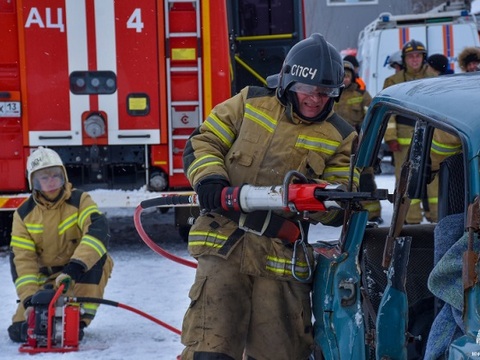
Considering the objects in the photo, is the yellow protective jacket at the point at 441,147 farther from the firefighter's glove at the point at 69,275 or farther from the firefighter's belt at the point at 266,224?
the firefighter's glove at the point at 69,275

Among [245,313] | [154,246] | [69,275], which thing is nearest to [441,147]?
[245,313]

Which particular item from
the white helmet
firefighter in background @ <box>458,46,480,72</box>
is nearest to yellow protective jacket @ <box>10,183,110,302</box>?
the white helmet

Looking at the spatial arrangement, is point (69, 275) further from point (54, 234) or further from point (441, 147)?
point (441, 147)

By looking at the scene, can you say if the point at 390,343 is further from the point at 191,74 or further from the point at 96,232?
the point at 191,74

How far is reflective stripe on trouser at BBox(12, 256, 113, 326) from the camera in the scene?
6012 mm

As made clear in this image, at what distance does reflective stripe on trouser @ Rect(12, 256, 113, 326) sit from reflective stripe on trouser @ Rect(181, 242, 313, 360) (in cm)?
203

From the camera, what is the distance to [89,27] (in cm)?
825

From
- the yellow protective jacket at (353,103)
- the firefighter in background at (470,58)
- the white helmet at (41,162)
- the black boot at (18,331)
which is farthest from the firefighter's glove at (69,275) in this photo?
the yellow protective jacket at (353,103)

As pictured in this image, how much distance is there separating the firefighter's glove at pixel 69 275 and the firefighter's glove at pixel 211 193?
2204 mm

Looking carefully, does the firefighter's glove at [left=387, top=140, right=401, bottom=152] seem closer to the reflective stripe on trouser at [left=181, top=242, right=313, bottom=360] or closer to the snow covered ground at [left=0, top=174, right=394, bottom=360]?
the snow covered ground at [left=0, top=174, right=394, bottom=360]

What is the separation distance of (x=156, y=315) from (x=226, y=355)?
266 centimetres

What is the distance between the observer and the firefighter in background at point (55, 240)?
6.01 metres

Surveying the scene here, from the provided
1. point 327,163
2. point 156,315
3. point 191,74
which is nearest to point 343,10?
point 191,74

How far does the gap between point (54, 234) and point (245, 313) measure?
2352mm
